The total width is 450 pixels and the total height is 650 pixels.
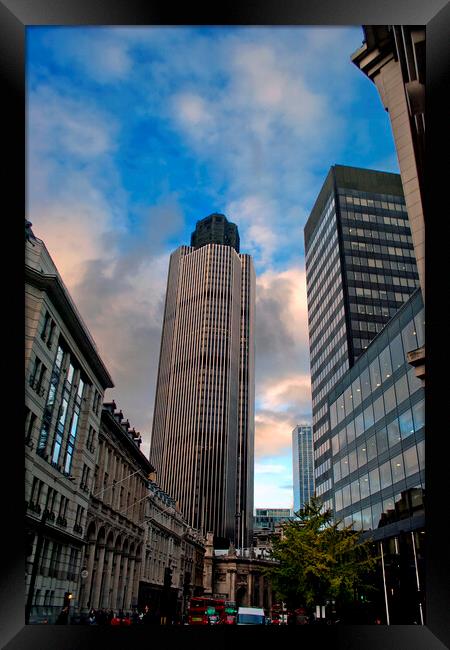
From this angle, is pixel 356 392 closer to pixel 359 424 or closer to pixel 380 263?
pixel 359 424

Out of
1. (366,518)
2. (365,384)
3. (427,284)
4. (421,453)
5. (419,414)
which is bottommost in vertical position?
(366,518)

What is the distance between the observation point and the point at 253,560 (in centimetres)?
15988

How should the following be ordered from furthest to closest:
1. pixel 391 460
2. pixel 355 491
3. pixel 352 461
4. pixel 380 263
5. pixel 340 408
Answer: pixel 380 263 < pixel 340 408 < pixel 352 461 < pixel 355 491 < pixel 391 460

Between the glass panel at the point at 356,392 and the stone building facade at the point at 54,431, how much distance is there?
2769 centimetres

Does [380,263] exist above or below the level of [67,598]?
above

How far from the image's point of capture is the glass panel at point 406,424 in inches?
1660

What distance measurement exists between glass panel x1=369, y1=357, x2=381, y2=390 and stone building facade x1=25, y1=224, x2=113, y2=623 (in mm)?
26308

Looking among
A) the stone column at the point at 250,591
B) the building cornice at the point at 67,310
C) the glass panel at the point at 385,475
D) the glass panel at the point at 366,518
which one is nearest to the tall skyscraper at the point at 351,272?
the glass panel at the point at 366,518

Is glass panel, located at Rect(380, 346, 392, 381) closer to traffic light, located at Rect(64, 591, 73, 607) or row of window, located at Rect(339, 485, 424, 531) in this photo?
row of window, located at Rect(339, 485, 424, 531)

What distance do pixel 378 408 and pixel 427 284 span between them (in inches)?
1543

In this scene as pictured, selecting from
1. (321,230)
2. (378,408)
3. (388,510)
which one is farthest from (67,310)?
(321,230)

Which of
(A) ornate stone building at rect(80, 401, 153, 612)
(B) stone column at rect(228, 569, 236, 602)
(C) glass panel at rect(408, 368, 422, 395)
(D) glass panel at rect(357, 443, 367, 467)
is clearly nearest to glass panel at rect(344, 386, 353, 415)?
(D) glass panel at rect(357, 443, 367, 467)

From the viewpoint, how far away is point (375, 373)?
51.0 metres

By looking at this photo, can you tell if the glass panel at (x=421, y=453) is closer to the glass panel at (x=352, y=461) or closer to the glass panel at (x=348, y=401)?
the glass panel at (x=352, y=461)
